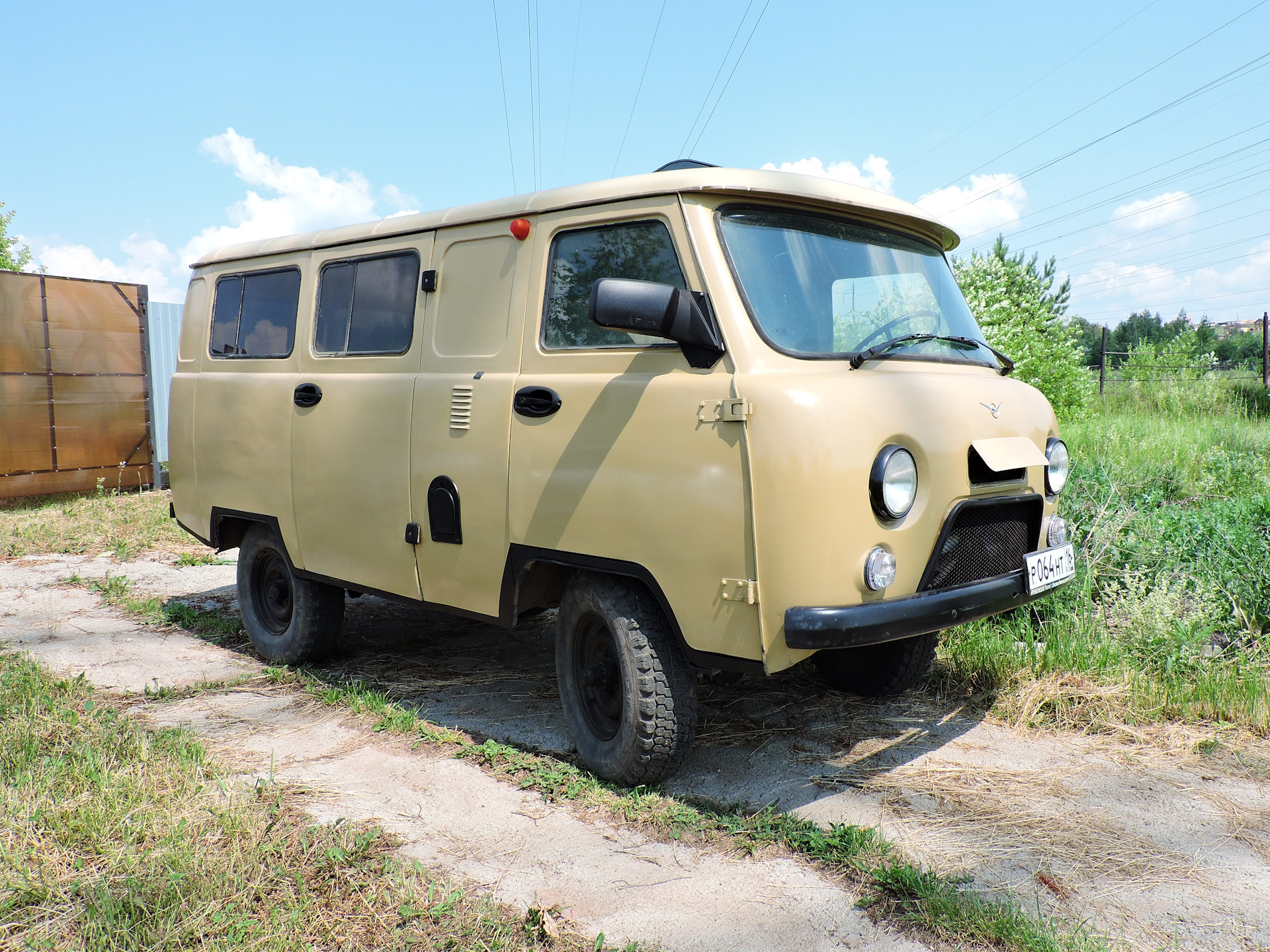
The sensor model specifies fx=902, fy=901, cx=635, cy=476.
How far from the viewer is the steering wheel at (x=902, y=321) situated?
337 centimetres

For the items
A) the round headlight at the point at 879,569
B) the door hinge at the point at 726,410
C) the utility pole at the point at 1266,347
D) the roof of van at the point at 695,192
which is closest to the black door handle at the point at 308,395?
the roof of van at the point at 695,192

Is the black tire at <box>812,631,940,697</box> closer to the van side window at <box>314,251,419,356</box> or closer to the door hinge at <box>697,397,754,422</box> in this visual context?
the door hinge at <box>697,397,754,422</box>

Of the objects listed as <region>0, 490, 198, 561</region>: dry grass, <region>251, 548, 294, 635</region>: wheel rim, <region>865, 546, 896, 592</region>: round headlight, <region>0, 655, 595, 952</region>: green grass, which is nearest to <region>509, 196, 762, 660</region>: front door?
<region>865, 546, 896, 592</region>: round headlight

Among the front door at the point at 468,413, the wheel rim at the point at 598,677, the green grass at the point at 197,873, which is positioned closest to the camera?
the green grass at the point at 197,873

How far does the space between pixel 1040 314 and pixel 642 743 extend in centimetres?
956

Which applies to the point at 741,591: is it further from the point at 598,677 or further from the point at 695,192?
the point at 695,192

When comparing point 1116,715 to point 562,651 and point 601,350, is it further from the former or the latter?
point 601,350

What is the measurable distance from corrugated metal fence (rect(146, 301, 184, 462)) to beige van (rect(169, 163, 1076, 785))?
10.6 m

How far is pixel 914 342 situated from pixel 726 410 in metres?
0.97

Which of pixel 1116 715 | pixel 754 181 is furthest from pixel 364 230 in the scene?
pixel 1116 715

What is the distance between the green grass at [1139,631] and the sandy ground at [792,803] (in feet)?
0.94

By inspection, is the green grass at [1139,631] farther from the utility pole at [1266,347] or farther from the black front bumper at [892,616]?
the utility pole at [1266,347]

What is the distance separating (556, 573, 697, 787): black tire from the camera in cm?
331

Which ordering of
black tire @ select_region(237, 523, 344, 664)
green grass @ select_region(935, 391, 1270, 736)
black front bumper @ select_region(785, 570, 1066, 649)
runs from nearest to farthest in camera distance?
black front bumper @ select_region(785, 570, 1066, 649) → green grass @ select_region(935, 391, 1270, 736) → black tire @ select_region(237, 523, 344, 664)
